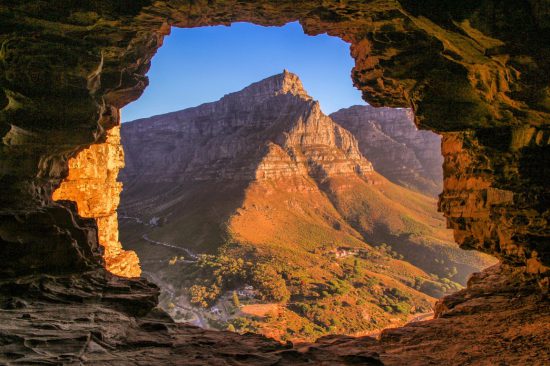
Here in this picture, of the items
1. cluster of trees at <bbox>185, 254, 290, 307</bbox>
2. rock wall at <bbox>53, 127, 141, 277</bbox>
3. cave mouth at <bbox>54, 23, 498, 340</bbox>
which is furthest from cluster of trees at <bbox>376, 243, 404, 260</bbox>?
rock wall at <bbox>53, 127, 141, 277</bbox>

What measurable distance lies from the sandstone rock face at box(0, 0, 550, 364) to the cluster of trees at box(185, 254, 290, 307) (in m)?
37.9

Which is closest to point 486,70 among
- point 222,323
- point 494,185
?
point 494,185

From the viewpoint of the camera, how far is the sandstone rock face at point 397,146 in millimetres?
127875

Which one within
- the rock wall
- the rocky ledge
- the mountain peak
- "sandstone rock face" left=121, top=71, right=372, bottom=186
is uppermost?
the mountain peak

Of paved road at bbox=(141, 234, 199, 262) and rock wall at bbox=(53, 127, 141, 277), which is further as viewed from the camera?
paved road at bbox=(141, 234, 199, 262)

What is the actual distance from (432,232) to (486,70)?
83473 mm

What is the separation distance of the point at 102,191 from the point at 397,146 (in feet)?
433

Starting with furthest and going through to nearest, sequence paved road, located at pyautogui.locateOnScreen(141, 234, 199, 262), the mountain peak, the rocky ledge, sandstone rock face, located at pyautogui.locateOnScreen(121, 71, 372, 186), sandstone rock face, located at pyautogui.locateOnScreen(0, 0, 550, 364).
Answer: the mountain peak → sandstone rock face, located at pyautogui.locateOnScreen(121, 71, 372, 186) → paved road, located at pyautogui.locateOnScreen(141, 234, 199, 262) → sandstone rock face, located at pyautogui.locateOnScreen(0, 0, 550, 364) → the rocky ledge

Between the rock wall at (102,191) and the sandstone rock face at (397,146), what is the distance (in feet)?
371

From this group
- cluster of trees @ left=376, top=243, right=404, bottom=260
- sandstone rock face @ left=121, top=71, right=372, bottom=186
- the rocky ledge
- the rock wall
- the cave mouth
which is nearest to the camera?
the rocky ledge

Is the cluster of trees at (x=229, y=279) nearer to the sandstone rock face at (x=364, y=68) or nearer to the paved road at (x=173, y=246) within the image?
the paved road at (x=173, y=246)

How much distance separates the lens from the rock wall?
2089cm

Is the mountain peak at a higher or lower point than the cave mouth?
higher

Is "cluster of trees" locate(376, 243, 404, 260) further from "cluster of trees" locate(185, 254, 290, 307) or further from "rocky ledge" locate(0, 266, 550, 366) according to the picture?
"rocky ledge" locate(0, 266, 550, 366)
